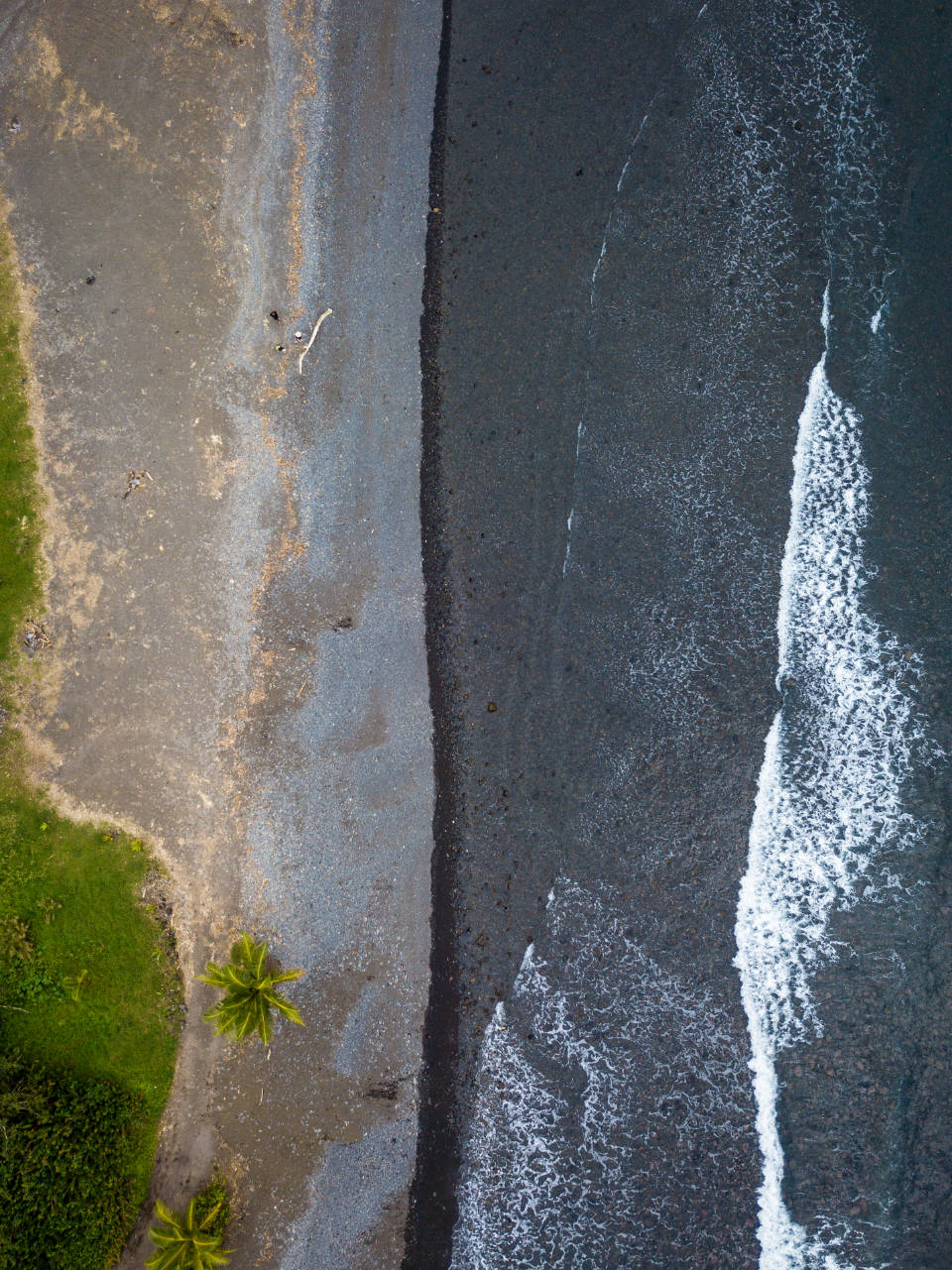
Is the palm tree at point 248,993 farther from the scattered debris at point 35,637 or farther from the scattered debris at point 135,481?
the scattered debris at point 135,481

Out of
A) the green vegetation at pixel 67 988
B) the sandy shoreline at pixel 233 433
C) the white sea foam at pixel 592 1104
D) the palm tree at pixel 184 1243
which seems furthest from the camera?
the sandy shoreline at pixel 233 433

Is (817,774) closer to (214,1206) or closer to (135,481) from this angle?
(214,1206)

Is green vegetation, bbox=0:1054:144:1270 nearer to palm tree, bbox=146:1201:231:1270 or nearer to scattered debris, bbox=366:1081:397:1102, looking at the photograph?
palm tree, bbox=146:1201:231:1270

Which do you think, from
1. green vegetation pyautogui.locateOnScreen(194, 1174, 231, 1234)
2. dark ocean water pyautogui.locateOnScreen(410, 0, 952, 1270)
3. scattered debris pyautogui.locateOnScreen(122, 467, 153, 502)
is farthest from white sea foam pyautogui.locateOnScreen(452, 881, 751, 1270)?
scattered debris pyautogui.locateOnScreen(122, 467, 153, 502)

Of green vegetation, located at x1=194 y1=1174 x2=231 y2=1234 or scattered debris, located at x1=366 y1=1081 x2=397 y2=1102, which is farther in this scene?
scattered debris, located at x1=366 y1=1081 x2=397 y2=1102

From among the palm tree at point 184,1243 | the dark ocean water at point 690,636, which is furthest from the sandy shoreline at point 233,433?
the palm tree at point 184,1243
